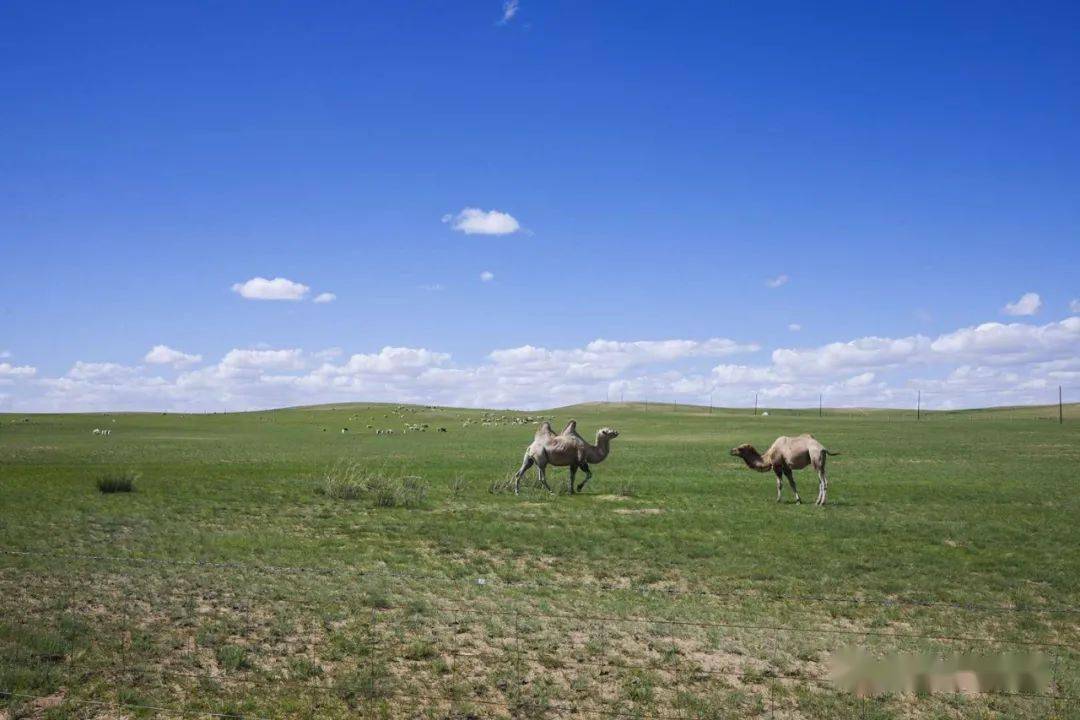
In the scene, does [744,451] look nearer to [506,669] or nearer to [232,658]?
[506,669]

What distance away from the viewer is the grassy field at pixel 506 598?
8.35m

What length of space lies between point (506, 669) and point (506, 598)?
327 centimetres

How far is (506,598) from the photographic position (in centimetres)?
1225

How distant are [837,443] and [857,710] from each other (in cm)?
5619

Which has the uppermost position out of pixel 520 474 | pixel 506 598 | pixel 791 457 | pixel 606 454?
pixel 791 457

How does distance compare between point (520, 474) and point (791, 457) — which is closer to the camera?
point (791, 457)

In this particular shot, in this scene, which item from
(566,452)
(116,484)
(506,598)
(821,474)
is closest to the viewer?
(506,598)

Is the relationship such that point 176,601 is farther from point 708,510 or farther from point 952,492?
point 952,492

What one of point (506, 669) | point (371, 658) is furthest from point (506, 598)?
point (371, 658)

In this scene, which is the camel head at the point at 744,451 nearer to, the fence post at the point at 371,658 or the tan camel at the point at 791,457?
the tan camel at the point at 791,457

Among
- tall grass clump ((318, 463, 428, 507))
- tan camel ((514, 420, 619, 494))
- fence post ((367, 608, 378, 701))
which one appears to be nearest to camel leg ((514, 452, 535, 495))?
tan camel ((514, 420, 619, 494))

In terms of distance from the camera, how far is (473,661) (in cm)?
923

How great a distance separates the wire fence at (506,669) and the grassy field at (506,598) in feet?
0.12

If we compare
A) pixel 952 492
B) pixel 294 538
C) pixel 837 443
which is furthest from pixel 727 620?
pixel 837 443
